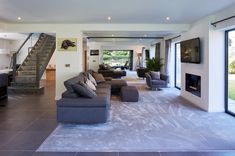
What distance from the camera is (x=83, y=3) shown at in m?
5.96

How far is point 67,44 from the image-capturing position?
9.10 m

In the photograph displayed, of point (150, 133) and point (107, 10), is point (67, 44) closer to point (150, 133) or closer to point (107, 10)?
point (107, 10)

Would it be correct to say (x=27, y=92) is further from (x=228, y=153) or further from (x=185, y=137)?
(x=228, y=153)

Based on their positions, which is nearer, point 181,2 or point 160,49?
point 181,2

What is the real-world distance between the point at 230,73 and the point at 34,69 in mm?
8610

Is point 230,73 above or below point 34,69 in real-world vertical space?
below

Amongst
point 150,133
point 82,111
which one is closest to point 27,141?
point 82,111

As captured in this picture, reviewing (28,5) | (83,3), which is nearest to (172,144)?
(83,3)

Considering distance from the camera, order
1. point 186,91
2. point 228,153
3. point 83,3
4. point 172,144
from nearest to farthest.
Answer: point 228,153, point 172,144, point 83,3, point 186,91

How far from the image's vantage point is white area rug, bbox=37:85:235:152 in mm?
4395

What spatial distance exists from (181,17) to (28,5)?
166 inches

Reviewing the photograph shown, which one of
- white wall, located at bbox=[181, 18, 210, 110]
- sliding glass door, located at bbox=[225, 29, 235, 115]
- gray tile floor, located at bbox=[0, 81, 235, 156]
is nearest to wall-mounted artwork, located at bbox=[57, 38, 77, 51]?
gray tile floor, located at bbox=[0, 81, 235, 156]

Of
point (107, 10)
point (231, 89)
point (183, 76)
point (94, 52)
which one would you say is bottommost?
point (231, 89)

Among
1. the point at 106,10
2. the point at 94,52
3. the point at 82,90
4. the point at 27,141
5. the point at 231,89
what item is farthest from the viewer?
the point at 94,52
